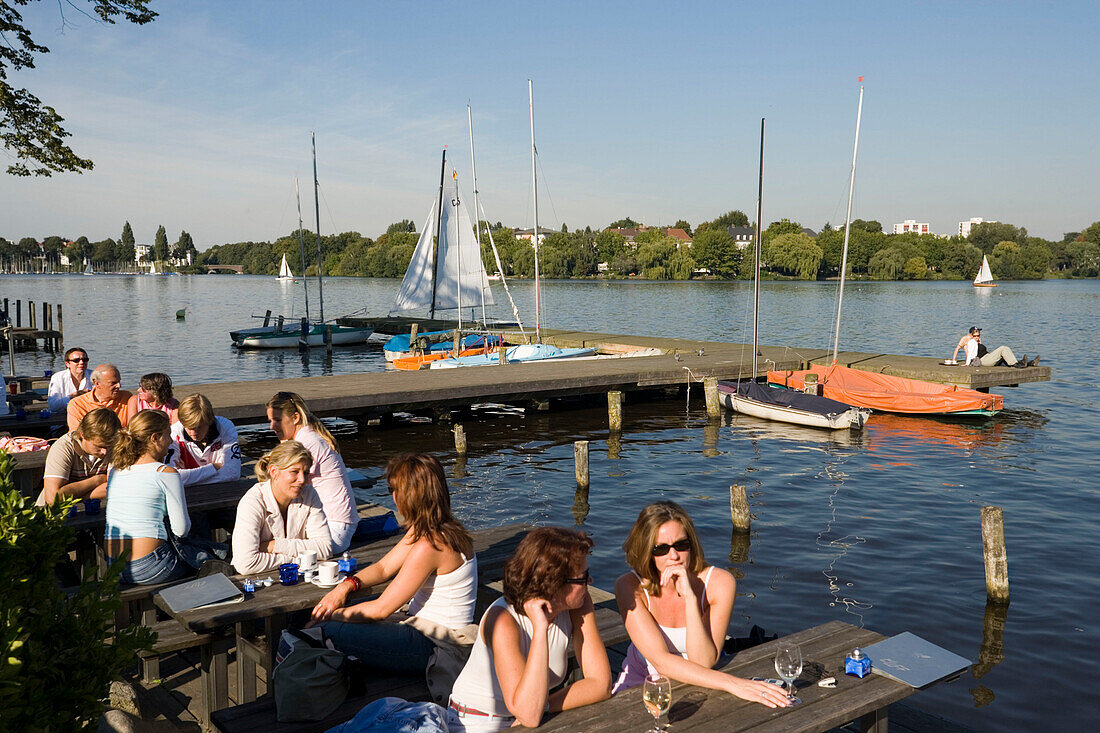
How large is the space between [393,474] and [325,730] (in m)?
1.37

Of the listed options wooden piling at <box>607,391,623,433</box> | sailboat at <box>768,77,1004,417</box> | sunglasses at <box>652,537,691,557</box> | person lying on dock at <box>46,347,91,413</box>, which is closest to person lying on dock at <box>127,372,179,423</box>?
person lying on dock at <box>46,347,91,413</box>

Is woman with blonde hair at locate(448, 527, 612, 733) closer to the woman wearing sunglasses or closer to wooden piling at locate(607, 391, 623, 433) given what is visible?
the woman wearing sunglasses

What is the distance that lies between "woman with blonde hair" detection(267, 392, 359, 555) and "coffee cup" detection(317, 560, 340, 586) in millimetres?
898

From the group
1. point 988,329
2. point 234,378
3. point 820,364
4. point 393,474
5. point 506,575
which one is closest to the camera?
point 506,575

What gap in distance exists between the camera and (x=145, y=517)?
5871mm

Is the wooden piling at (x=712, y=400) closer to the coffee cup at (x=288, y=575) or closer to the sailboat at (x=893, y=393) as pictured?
the sailboat at (x=893, y=393)

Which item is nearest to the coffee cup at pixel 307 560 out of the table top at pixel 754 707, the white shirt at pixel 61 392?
the table top at pixel 754 707

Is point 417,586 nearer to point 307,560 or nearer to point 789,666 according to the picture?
point 307,560

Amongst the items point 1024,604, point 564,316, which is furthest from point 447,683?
point 564,316

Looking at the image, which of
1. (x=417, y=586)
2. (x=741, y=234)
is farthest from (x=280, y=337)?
(x=741, y=234)

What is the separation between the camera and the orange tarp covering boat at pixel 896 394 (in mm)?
20641

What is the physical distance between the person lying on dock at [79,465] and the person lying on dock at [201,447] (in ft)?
2.04

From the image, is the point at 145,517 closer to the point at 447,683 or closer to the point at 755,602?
the point at 447,683

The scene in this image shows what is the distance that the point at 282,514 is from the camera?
6.06 metres
